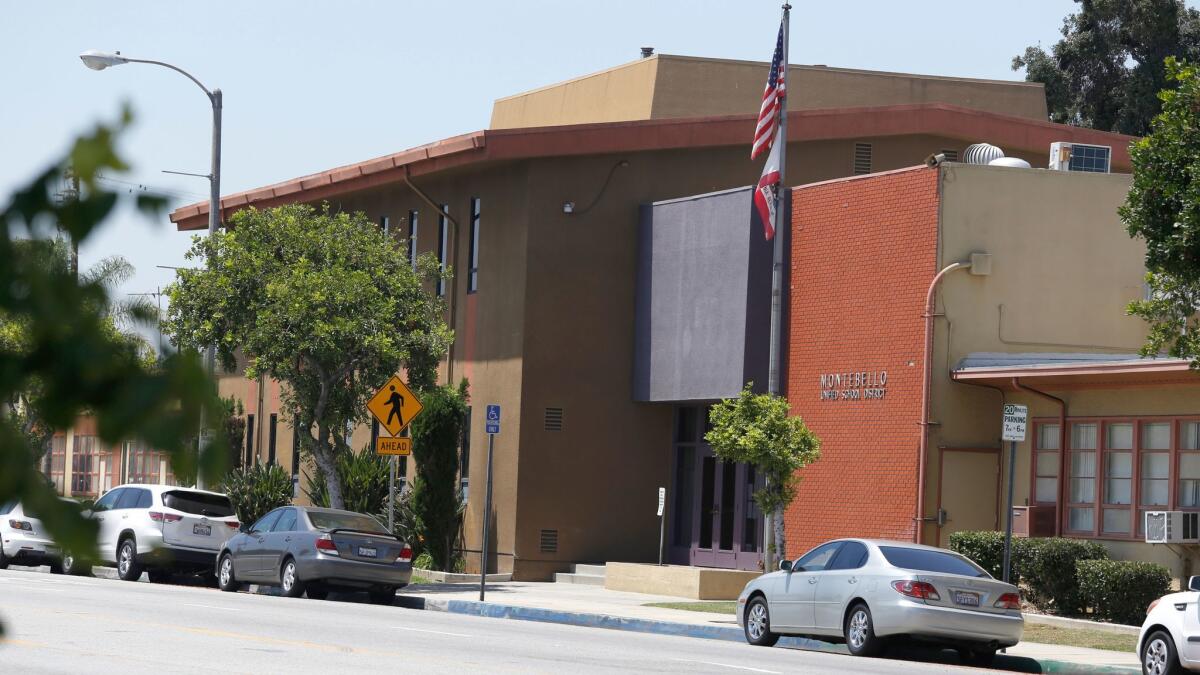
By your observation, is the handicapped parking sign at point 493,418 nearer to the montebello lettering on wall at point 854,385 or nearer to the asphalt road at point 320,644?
the asphalt road at point 320,644

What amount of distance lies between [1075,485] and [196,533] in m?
14.4

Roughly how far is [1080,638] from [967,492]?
5.07 metres

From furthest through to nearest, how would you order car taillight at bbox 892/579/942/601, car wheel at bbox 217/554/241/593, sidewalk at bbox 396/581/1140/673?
car wheel at bbox 217/554/241/593 → sidewalk at bbox 396/581/1140/673 → car taillight at bbox 892/579/942/601

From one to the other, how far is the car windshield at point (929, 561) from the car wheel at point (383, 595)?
30.8ft

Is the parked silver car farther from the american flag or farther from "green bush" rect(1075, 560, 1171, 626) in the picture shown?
the american flag

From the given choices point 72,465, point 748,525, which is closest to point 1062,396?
point 748,525

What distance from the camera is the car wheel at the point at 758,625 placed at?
20.2 m

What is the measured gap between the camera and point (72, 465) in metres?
52.7

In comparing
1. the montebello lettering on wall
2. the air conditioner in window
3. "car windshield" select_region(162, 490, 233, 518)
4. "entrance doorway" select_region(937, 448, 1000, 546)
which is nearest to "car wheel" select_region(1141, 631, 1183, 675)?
the air conditioner in window

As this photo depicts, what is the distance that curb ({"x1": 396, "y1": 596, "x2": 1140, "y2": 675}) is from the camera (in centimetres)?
1805

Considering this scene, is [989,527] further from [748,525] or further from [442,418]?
[442,418]

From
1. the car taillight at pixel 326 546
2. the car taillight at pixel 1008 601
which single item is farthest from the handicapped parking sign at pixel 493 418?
the car taillight at pixel 1008 601

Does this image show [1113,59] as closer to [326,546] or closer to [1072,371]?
[1072,371]

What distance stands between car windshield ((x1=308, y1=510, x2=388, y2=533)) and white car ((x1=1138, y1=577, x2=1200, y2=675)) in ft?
40.2
